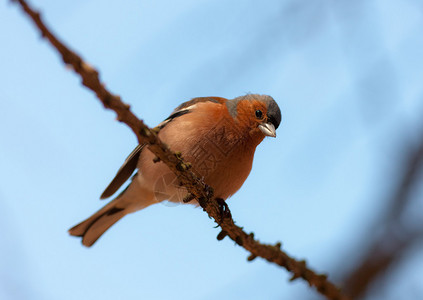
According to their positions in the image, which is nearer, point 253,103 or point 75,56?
point 75,56

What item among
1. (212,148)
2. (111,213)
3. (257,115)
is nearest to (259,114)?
(257,115)

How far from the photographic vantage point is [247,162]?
4.86 m

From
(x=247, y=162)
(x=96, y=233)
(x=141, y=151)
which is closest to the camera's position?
(x=247, y=162)

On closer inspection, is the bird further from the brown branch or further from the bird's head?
the brown branch

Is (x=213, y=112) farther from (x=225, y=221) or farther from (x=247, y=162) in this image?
(x=225, y=221)

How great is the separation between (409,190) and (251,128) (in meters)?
2.70

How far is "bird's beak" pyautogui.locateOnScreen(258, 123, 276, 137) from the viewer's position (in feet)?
15.9

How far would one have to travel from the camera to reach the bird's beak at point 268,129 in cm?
485

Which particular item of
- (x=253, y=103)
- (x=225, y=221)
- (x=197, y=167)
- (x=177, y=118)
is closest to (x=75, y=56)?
(x=225, y=221)

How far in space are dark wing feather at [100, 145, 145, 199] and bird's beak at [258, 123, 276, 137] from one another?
1380 millimetres

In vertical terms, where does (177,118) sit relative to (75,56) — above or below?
above

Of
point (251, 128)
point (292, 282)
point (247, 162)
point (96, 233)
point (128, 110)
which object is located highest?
point (251, 128)

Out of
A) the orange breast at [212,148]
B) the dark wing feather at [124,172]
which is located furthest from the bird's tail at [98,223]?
the orange breast at [212,148]

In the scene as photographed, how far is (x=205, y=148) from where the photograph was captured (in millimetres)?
4531
